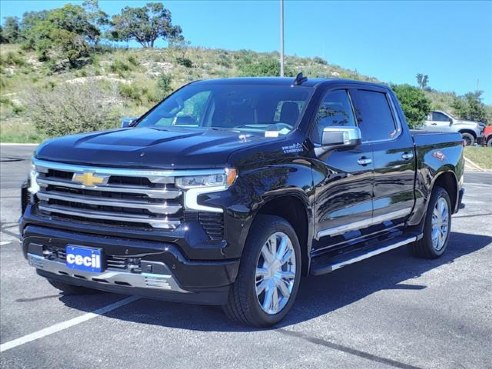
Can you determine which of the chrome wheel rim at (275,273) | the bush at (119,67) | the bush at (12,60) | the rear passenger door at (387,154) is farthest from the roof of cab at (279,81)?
the bush at (12,60)

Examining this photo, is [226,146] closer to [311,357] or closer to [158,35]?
[311,357]

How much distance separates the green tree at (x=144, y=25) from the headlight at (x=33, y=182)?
71.7 meters

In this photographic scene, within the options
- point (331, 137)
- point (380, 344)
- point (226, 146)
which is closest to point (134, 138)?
point (226, 146)

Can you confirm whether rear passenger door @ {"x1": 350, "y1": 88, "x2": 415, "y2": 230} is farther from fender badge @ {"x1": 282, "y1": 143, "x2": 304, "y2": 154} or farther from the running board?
fender badge @ {"x1": 282, "y1": 143, "x2": 304, "y2": 154}

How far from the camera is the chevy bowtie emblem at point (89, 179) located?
4.28 m

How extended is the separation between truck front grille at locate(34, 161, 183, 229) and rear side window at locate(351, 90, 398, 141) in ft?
8.36

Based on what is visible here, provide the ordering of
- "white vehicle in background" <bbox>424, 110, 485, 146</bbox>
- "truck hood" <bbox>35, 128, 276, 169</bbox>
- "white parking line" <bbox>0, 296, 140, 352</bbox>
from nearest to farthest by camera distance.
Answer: "truck hood" <bbox>35, 128, 276, 169</bbox>
"white parking line" <bbox>0, 296, 140, 352</bbox>
"white vehicle in background" <bbox>424, 110, 485, 146</bbox>

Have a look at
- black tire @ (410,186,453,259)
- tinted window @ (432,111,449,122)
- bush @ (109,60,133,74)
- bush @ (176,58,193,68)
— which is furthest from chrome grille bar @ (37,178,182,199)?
bush @ (176,58,193,68)

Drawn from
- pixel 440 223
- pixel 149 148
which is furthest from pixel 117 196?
pixel 440 223

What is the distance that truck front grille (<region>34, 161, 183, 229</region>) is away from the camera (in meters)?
4.15

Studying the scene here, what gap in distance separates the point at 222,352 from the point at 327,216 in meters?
1.59

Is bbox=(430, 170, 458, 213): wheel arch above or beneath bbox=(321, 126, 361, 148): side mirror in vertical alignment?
beneath

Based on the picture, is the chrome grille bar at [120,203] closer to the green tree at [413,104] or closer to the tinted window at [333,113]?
the tinted window at [333,113]

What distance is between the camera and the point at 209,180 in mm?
4176
